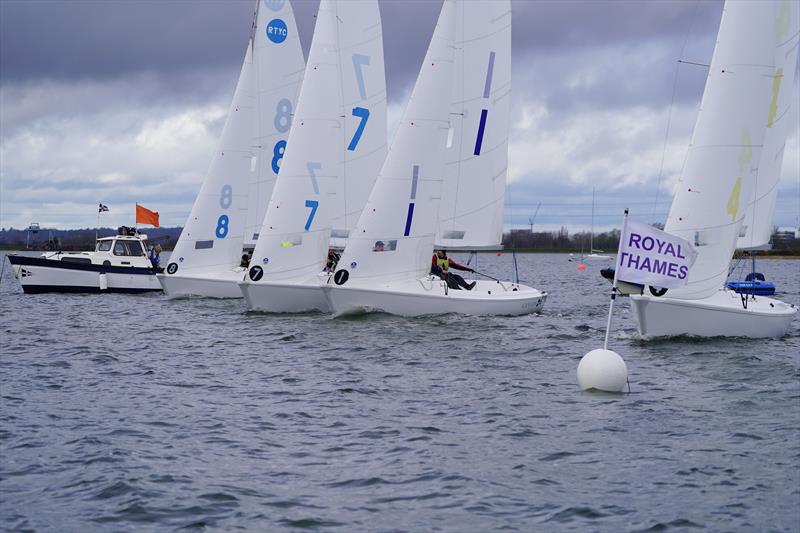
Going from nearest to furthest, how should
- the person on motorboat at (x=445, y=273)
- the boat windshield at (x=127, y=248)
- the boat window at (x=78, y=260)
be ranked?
the person on motorboat at (x=445, y=273) < the boat window at (x=78, y=260) < the boat windshield at (x=127, y=248)

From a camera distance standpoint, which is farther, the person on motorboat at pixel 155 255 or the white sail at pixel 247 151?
the person on motorboat at pixel 155 255

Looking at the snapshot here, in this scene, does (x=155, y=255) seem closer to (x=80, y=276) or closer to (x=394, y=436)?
(x=80, y=276)

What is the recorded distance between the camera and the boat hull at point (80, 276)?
120 ft

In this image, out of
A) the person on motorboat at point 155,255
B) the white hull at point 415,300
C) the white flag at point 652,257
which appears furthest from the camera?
the person on motorboat at point 155,255

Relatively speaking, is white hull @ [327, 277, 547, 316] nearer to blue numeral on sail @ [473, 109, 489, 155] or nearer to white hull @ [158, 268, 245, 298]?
blue numeral on sail @ [473, 109, 489, 155]

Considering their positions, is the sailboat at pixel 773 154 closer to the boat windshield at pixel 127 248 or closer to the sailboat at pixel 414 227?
the sailboat at pixel 414 227

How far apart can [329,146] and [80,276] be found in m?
13.9

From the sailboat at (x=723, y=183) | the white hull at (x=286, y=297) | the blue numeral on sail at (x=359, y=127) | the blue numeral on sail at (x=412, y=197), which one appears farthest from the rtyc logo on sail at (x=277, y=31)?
the sailboat at (x=723, y=183)

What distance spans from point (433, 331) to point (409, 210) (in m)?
3.68

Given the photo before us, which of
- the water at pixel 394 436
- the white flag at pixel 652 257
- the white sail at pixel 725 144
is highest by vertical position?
the white sail at pixel 725 144

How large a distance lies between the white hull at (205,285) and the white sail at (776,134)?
623 inches

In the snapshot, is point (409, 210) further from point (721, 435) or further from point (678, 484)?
point (678, 484)

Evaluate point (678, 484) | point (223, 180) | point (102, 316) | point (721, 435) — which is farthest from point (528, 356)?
point (223, 180)

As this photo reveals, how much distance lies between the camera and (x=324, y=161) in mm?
26969
